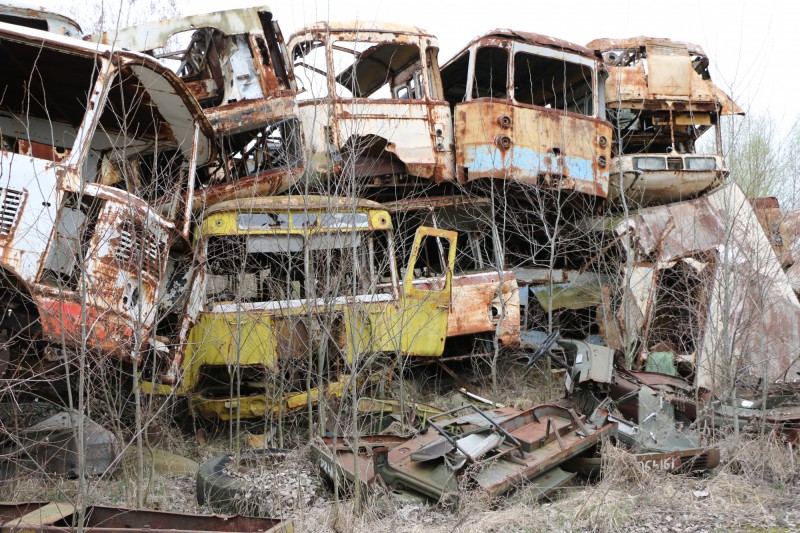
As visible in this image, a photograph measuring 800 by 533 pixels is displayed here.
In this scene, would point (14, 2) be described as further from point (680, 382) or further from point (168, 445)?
point (680, 382)

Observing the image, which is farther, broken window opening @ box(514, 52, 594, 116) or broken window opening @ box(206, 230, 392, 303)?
broken window opening @ box(514, 52, 594, 116)

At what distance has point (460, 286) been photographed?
9.31m

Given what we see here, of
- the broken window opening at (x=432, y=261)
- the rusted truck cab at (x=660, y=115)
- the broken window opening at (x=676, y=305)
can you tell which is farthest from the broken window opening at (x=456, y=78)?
the broken window opening at (x=676, y=305)

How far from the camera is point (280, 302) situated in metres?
7.37

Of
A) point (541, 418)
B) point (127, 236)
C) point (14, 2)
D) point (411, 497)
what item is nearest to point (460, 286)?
point (541, 418)

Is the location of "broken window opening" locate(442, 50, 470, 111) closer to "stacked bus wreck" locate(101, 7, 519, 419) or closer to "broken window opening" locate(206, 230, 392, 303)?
"stacked bus wreck" locate(101, 7, 519, 419)

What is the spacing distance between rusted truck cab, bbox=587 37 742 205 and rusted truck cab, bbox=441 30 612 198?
0.50 meters

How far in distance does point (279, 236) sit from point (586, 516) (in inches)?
163

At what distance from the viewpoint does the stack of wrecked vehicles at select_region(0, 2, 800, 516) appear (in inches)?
231

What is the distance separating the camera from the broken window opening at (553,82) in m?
11.8

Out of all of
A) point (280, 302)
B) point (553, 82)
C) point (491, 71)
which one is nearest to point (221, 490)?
point (280, 302)

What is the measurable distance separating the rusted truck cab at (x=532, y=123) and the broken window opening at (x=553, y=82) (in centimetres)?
2

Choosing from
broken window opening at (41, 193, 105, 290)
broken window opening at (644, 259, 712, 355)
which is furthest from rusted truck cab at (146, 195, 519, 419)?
broken window opening at (644, 259, 712, 355)

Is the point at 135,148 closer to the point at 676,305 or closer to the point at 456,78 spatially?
the point at 456,78
